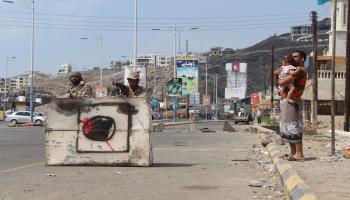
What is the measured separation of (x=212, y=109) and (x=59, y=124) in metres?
113

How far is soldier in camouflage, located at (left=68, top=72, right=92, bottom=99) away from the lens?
12281mm

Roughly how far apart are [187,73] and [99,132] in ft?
199

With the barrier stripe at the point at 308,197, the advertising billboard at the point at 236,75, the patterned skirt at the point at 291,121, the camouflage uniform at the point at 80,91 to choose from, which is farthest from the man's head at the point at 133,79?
the advertising billboard at the point at 236,75

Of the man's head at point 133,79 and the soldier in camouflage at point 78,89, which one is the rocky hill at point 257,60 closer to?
the man's head at point 133,79

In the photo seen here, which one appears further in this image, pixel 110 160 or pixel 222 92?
pixel 222 92

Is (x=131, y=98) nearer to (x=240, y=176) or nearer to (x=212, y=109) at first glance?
(x=240, y=176)

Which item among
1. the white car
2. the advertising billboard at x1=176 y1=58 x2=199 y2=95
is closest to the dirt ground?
the white car

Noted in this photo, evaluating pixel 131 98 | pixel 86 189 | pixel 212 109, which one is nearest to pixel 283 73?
pixel 131 98

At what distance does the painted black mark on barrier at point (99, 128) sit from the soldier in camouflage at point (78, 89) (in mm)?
559

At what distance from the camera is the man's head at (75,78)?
1208 centimetres

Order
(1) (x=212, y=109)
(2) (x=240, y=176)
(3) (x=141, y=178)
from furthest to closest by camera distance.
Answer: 1. (1) (x=212, y=109)
2. (2) (x=240, y=176)
3. (3) (x=141, y=178)

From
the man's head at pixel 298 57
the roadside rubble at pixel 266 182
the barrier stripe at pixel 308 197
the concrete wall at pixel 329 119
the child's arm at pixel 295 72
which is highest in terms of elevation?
the man's head at pixel 298 57

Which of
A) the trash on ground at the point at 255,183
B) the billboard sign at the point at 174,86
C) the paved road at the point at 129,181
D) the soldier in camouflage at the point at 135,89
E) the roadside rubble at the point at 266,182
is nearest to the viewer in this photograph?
the paved road at the point at 129,181

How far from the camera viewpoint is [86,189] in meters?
8.73
